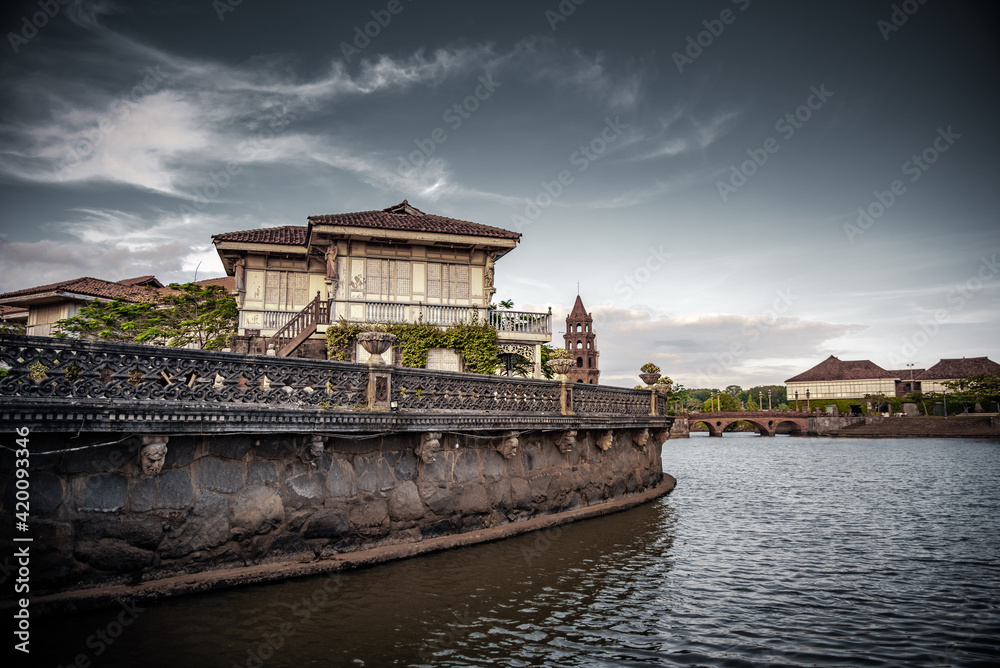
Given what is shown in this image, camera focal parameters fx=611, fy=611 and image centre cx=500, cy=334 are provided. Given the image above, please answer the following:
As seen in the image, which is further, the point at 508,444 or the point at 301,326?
the point at 301,326

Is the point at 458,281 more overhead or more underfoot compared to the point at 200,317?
more overhead

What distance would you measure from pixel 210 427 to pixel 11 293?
27.3 metres

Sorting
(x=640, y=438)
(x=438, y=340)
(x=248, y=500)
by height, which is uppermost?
(x=438, y=340)

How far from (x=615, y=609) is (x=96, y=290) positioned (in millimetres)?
29592

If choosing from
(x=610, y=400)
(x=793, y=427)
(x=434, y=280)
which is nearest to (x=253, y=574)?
(x=610, y=400)

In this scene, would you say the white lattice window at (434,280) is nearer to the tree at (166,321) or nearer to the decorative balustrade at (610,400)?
the decorative balustrade at (610,400)

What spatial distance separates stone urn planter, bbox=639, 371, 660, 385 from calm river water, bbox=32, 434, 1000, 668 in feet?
22.8

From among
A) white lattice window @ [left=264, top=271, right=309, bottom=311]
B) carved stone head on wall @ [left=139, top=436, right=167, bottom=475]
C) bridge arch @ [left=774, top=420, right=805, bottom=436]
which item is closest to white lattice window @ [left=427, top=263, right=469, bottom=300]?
white lattice window @ [left=264, top=271, right=309, bottom=311]

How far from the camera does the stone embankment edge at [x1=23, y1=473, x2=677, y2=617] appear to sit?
7.65 meters

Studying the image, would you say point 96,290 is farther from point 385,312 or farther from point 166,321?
point 385,312

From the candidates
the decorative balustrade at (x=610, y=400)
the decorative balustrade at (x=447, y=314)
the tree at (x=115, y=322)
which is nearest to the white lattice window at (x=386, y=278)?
the decorative balustrade at (x=447, y=314)

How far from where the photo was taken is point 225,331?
26750 millimetres

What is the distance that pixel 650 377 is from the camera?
21.9 metres

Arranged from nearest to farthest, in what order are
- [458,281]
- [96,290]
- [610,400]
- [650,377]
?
1. [610,400]
2. [650,377]
3. [458,281]
4. [96,290]
